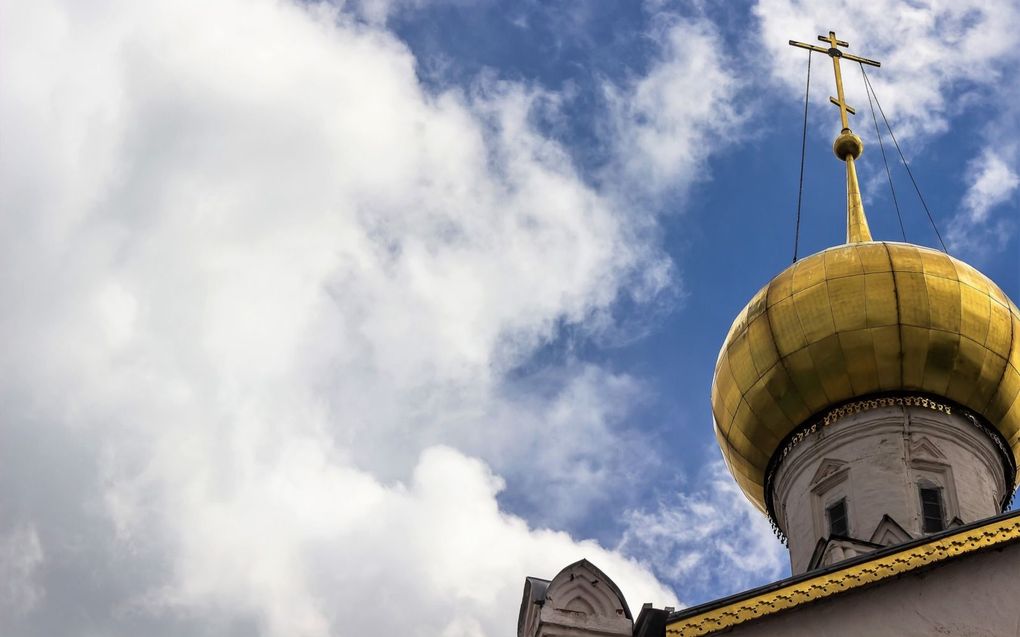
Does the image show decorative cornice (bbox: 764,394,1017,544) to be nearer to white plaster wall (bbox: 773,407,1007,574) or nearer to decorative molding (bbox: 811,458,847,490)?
white plaster wall (bbox: 773,407,1007,574)

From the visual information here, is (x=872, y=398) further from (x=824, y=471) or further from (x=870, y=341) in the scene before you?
(x=824, y=471)

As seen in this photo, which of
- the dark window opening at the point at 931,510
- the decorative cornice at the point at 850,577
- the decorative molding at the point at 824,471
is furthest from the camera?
the decorative molding at the point at 824,471

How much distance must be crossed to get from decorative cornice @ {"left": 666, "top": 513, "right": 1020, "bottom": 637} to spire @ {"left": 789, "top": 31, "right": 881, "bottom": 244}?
7871 mm

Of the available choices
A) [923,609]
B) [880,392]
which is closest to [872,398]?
[880,392]

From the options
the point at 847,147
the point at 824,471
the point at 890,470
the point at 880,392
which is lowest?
the point at 890,470

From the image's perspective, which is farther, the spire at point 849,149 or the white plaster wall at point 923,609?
the spire at point 849,149

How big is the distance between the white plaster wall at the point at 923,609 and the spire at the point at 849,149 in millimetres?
8051

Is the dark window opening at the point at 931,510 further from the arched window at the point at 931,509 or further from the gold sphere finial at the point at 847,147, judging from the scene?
the gold sphere finial at the point at 847,147

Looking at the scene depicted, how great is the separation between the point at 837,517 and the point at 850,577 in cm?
602

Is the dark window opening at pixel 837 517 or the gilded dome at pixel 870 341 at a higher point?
the gilded dome at pixel 870 341

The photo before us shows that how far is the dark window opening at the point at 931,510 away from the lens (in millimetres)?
15109

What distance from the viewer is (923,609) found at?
961 centimetres

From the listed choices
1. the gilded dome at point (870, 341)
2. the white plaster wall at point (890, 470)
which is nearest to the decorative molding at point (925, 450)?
the white plaster wall at point (890, 470)

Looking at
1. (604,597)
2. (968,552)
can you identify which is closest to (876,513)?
(968,552)
